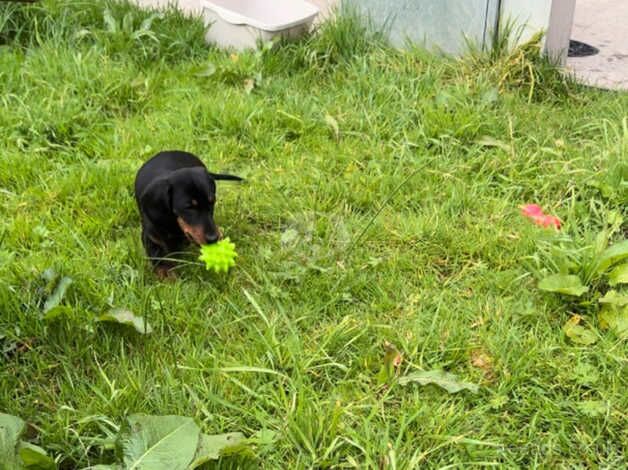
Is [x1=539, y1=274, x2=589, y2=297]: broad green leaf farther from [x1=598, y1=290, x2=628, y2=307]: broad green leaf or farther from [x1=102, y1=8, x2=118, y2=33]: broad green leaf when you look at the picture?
[x1=102, y1=8, x2=118, y2=33]: broad green leaf

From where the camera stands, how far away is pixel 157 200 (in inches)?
107

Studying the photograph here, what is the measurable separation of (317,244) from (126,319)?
0.92 m

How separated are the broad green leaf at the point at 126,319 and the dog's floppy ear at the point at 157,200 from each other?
16.5 inches

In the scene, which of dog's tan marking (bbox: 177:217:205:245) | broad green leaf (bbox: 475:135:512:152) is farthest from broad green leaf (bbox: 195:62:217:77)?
dog's tan marking (bbox: 177:217:205:245)

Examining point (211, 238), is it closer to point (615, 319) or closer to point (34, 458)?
point (34, 458)

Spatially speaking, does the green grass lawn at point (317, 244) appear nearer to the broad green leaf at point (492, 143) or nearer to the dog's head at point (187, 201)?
the broad green leaf at point (492, 143)

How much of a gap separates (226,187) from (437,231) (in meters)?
1.02

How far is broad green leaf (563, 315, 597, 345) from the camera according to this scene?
8.27ft

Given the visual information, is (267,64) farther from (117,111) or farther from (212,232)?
(212,232)

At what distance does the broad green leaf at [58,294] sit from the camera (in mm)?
2508

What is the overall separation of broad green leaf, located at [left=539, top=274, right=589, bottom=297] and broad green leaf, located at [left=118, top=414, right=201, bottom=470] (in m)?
1.38

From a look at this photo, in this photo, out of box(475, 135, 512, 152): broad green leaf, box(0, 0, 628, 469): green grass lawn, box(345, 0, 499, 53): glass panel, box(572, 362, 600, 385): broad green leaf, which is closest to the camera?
box(0, 0, 628, 469): green grass lawn

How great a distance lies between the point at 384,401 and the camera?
232 centimetres

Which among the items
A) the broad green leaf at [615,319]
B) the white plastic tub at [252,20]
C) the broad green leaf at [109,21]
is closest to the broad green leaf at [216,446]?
the broad green leaf at [615,319]
